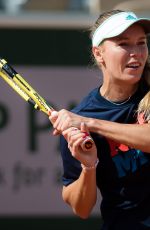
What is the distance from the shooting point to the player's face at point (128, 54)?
11.7ft

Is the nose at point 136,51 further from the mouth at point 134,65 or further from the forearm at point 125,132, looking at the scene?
the forearm at point 125,132

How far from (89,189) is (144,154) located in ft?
0.93

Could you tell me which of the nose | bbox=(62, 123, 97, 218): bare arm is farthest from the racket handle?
the nose

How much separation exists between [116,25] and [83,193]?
753mm

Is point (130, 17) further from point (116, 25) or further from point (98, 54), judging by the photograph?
point (98, 54)

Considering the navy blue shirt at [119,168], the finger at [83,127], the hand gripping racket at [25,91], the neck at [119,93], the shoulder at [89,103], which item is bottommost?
the navy blue shirt at [119,168]

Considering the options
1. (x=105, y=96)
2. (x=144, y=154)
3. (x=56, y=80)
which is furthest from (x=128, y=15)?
(x=56, y=80)

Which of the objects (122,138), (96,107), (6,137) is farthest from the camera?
(6,137)

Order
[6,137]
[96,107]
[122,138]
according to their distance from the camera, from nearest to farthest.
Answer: [122,138], [96,107], [6,137]

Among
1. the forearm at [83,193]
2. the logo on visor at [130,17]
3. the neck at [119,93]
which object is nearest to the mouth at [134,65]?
the neck at [119,93]

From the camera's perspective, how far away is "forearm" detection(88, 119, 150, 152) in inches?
136

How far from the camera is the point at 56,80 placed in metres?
7.15

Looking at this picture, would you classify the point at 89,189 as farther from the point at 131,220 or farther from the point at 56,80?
the point at 56,80

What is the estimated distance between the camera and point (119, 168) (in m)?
3.57
